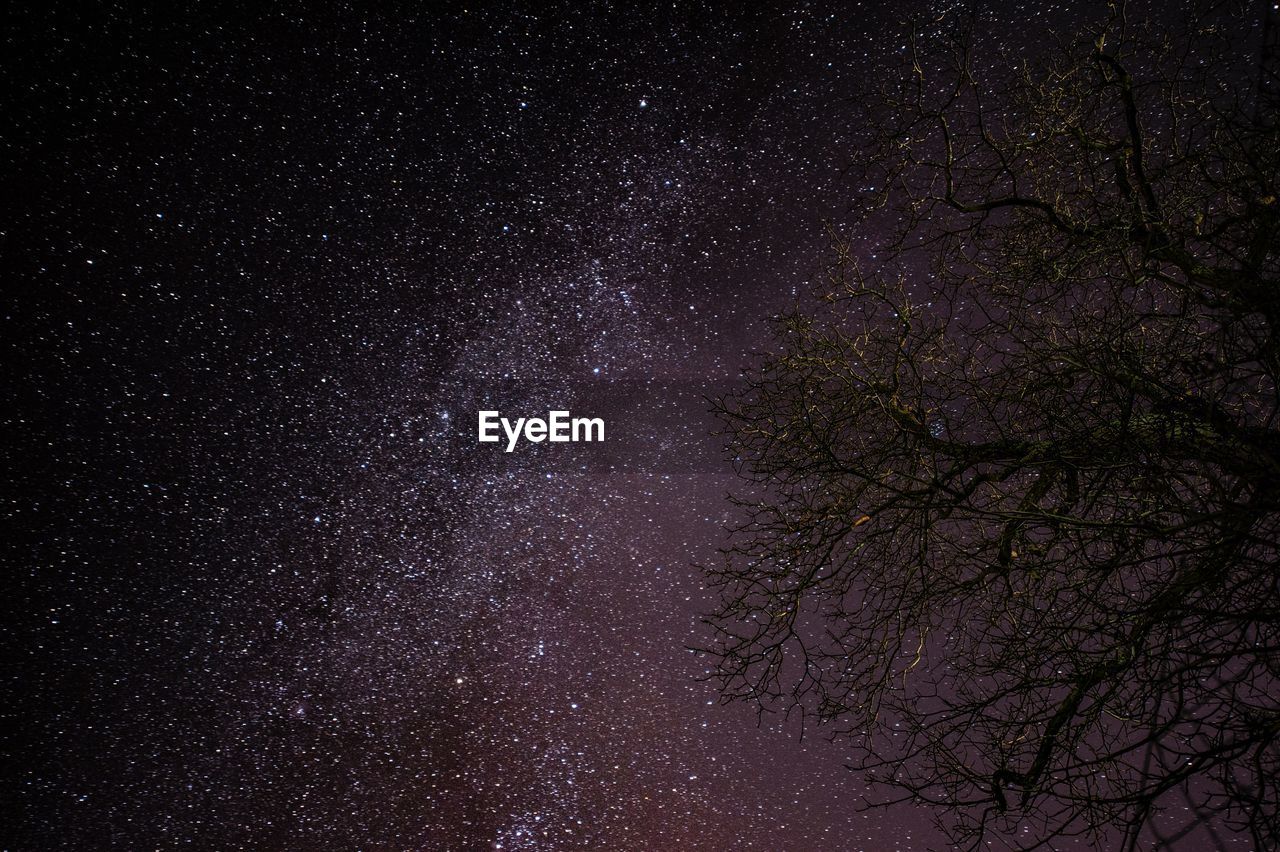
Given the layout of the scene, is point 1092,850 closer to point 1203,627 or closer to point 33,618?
point 1203,627

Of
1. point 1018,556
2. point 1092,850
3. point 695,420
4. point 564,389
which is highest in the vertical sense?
point 564,389

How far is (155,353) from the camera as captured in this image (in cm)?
275

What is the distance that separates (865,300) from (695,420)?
2.60ft

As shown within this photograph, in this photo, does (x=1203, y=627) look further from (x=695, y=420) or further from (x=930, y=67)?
(x=930, y=67)

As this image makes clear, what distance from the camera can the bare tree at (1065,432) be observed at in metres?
1.32

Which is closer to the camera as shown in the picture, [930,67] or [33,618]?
[930,67]

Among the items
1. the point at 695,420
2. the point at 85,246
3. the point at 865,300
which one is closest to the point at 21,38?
the point at 85,246

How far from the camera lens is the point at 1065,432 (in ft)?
5.53

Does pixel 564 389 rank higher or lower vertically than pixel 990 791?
higher

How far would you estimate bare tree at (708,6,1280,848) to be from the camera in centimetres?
132

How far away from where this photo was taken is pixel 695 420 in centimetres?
271

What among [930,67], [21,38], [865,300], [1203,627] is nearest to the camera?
[1203,627]

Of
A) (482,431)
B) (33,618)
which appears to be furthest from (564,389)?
(33,618)

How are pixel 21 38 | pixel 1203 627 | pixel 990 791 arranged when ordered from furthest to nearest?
1. pixel 21 38
2. pixel 990 791
3. pixel 1203 627
